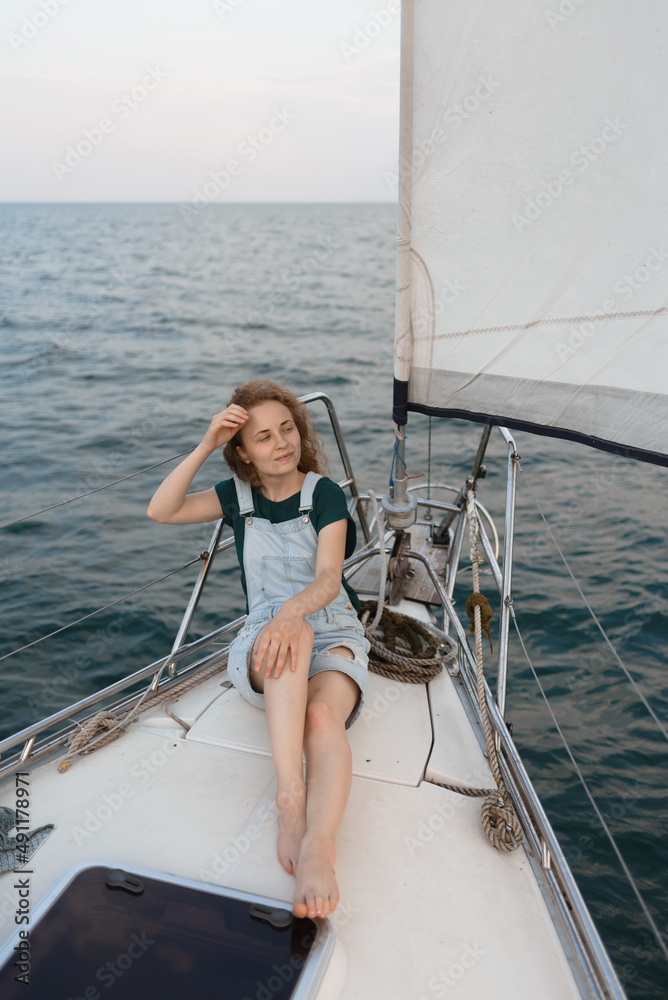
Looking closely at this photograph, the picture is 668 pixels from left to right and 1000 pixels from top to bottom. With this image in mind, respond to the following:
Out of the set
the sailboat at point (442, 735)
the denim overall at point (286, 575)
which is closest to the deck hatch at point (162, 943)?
the sailboat at point (442, 735)

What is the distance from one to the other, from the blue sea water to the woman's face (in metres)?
0.34

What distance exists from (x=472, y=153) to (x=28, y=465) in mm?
6024

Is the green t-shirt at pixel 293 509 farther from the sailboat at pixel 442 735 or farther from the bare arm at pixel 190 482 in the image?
the sailboat at pixel 442 735

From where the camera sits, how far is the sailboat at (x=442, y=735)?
4.57 ft

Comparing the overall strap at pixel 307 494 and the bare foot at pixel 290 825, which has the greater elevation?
the overall strap at pixel 307 494

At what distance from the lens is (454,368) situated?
242 cm

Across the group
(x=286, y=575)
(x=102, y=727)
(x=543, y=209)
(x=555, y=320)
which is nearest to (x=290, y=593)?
(x=286, y=575)

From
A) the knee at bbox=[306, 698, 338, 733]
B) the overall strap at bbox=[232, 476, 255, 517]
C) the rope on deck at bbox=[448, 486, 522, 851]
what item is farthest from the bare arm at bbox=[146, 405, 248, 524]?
the rope on deck at bbox=[448, 486, 522, 851]

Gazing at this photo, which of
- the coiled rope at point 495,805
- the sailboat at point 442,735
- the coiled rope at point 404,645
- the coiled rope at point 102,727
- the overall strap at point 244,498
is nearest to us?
the sailboat at point 442,735

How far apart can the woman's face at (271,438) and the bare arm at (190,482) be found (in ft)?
0.14

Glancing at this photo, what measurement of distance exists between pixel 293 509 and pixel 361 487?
14.7 feet

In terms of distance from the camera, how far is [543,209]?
80.7 inches

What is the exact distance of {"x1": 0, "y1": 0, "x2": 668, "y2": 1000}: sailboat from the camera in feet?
4.57

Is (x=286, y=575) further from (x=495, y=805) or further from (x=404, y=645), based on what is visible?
(x=495, y=805)
